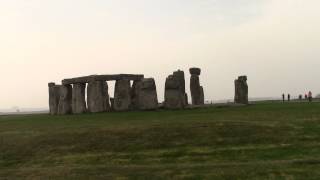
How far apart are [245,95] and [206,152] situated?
26.6 meters

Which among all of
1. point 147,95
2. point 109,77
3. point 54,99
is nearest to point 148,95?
point 147,95

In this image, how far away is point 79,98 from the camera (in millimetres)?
44344

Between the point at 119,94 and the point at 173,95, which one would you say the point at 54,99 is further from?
the point at 173,95

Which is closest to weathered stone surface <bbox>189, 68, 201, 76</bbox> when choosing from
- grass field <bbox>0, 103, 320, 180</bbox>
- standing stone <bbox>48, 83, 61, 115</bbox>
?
standing stone <bbox>48, 83, 61, 115</bbox>

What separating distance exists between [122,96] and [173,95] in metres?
3.84

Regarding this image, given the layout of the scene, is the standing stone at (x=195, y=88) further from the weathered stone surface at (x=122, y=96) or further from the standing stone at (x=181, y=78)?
the weathered stone surface at (x=122, y=96)

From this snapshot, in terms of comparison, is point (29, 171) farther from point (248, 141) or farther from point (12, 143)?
point (248, 141)

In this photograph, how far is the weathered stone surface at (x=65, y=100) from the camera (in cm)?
4556

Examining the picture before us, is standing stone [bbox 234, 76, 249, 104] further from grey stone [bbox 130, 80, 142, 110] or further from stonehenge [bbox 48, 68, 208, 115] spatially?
grey stone [bbox 130, 80, 142, 110]

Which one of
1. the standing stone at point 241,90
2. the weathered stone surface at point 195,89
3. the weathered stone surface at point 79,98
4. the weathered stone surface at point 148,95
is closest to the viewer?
the weathered stone surface at point 148,95

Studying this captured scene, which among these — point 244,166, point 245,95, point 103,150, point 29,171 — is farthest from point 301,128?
point 245,95

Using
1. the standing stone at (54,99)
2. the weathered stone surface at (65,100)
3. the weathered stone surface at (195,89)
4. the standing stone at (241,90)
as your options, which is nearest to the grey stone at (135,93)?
the weathered stone surface at (65,100)

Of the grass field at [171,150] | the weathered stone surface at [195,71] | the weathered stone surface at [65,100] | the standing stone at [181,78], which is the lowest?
the grass field at [171,150]

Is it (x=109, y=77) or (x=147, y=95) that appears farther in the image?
(x=109, y=77)
